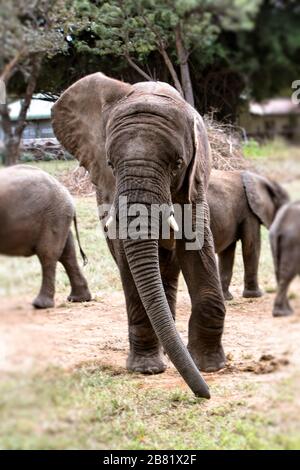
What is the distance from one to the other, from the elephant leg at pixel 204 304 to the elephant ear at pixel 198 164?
14 centimetres

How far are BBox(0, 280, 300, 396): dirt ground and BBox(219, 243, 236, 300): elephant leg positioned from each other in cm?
6

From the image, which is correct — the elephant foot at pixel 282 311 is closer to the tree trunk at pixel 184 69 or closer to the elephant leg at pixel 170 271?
the tree trunk at pixel 184 69

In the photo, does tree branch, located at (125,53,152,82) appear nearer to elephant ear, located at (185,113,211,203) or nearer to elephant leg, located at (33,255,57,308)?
elephant ear, located at (185,113,211,203)

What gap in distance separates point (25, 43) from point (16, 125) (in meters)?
0.24

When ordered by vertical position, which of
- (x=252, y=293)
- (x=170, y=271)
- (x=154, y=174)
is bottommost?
(x=170, y=271)

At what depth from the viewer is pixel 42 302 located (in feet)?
5.82

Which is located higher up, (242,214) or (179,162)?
(179,162)

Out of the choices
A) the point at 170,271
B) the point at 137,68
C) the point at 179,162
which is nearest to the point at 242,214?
the point at 179,162

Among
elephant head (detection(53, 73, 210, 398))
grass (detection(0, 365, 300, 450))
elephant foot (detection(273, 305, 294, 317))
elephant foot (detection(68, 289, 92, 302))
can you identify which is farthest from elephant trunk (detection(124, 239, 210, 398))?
elephant foot (detection(273, 305, 294, 317))

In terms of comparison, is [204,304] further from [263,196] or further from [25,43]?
[25,43]

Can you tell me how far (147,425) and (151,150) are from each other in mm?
655

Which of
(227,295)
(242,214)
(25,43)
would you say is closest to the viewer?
(25,43)

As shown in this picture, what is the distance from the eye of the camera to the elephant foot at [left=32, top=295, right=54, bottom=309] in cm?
174

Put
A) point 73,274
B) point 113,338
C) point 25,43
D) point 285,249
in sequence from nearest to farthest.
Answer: point 285,249 < point 25,43 < point 73,274 < point 113,338
